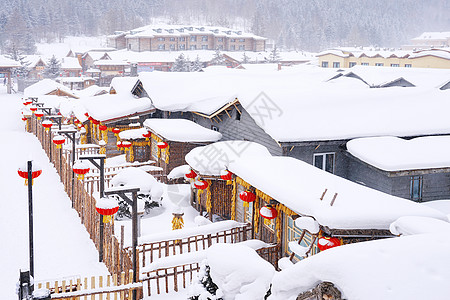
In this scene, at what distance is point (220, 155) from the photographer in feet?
55.8

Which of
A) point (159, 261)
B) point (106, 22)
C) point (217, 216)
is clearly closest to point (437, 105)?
point (217, 216)

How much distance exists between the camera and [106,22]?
147 metres

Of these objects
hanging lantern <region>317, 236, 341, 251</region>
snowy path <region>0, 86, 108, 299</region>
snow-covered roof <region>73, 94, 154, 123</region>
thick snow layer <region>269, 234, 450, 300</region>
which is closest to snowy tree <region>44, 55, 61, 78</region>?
snow-covered roof <region>73, 94, 154, 123</region>

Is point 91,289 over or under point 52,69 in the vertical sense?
under

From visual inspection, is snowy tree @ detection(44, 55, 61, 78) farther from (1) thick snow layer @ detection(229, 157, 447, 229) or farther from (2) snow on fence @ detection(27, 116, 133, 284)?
(1) thick snow layer @ detection(229, 157, 447, 229)

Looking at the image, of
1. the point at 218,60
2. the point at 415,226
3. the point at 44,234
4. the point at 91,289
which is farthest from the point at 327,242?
the point at 218,60

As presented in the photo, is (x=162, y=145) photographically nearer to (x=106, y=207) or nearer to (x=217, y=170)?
(x=217, y=170)

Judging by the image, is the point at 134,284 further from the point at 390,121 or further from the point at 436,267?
the point at 390,121

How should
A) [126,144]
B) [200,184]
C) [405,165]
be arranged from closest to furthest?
[405,165], [200,184], [126,144]

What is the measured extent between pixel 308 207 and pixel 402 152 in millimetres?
7040

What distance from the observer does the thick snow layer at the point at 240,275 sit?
800cm

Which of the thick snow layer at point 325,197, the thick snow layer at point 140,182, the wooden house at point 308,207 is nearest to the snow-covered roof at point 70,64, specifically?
the thick snow layer at point 140,182

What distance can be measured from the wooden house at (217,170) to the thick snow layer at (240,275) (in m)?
7.66

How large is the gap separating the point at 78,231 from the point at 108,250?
2.93 meters
